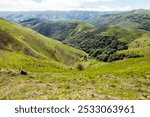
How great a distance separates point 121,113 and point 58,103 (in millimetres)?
5459

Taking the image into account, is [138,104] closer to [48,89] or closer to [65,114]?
[65,114]

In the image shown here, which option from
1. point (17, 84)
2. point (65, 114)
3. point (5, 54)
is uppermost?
point (65, 114)

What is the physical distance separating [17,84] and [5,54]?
13570 centimetres

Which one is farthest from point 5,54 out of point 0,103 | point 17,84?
point 0,103

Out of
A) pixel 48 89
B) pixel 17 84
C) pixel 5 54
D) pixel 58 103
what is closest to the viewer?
pixel 58 103

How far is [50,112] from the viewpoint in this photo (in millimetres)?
22594

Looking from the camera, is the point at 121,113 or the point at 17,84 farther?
the point at 17,84

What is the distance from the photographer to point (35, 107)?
23.3m

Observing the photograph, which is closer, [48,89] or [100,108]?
[100,108]

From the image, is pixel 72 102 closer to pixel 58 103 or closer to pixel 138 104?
pixel 58 103

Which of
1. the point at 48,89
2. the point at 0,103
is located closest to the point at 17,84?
the point at 48,89

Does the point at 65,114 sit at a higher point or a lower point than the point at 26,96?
higher

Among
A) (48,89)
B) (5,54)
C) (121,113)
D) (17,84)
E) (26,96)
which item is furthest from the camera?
(5,54)

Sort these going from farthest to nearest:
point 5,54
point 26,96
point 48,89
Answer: point 5,54 → point 48,89 → point 26,96
